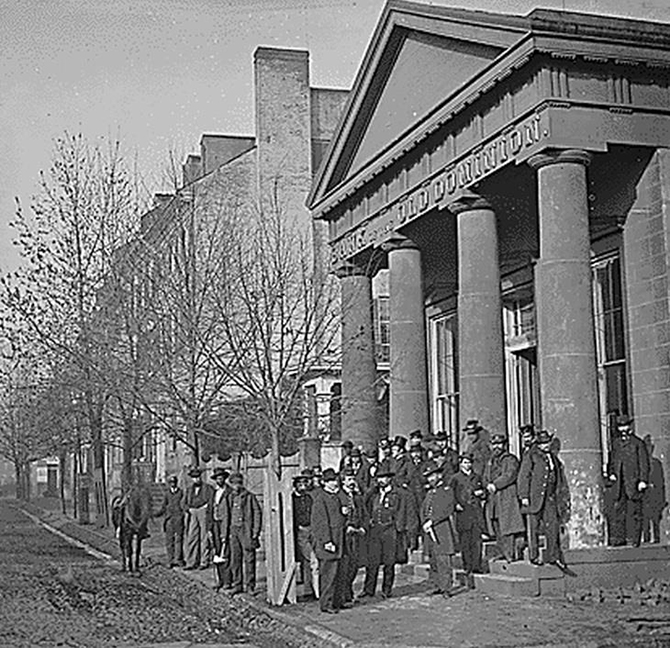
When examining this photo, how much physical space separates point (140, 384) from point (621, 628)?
55.7 ft

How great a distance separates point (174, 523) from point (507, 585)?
9.25 metres

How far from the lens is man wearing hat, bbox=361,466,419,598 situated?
16.3 metres

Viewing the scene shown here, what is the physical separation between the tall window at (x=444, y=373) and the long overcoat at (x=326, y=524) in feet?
45.3

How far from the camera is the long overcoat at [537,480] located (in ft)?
50.9

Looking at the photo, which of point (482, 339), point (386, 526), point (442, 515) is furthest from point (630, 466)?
point (386, 526)

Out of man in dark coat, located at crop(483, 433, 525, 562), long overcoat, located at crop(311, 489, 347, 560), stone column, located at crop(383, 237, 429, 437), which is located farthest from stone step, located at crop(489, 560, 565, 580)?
stone column, located at crop(383, 237, 429, 437)

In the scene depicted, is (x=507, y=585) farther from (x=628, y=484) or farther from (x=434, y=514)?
(x=628, y=484)

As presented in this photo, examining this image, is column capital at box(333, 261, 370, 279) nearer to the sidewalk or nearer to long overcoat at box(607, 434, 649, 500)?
long overcoat at box(607, 434, 649, 500)

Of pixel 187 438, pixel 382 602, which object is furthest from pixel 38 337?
pixel 382 602

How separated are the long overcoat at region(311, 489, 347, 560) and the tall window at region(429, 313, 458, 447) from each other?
1380 centimetres

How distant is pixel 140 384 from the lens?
2744 cm

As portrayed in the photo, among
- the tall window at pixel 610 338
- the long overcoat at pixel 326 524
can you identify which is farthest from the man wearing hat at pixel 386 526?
the tall window at pixel 610 338

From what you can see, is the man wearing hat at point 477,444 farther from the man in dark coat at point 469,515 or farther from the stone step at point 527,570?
the stone step at point 527,570

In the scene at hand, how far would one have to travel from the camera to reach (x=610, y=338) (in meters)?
21.2
